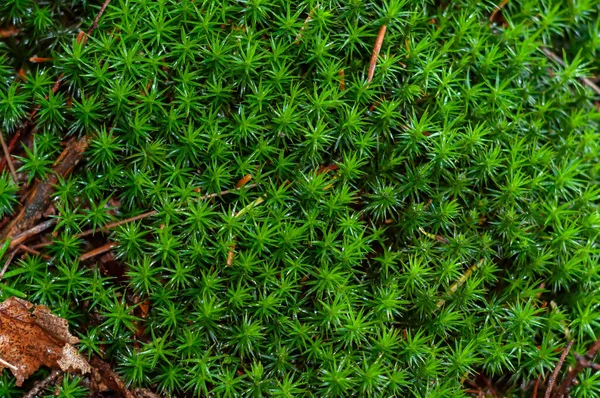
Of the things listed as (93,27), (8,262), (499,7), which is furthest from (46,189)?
(499,7)

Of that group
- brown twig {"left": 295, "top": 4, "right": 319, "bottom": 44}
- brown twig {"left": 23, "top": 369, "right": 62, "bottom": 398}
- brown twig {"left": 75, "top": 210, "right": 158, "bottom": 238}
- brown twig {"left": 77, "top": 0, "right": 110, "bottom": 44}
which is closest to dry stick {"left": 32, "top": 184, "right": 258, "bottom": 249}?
brown twig {"left": 75, "top": 210, "right": 158, "bottom": 238}

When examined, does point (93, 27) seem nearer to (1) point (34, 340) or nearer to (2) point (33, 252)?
(2) point (33, 252)

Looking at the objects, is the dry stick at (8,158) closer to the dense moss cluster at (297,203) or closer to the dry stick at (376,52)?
the dense moss cluster at (297,203)

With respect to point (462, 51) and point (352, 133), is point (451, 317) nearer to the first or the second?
point (352, 133)

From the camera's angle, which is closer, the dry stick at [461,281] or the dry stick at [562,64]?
the dry stick at [461,281]

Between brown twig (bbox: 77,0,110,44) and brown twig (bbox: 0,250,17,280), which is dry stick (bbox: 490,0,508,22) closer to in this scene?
brown twig (bbox: 77,0,110,44)

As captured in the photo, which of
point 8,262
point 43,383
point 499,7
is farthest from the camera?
point 499,7

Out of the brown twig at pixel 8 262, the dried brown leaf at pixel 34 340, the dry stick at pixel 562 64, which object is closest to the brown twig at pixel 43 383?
the dried brown leaf at pixel 34 340
